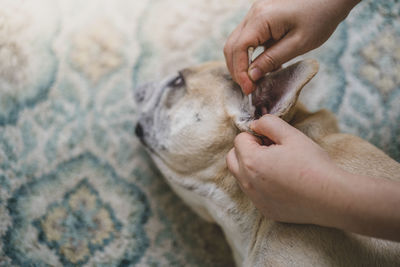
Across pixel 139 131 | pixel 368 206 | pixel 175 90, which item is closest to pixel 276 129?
pixel 368 206

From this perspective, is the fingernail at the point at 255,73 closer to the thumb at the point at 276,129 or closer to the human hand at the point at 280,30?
the human hand at the point at 280,30

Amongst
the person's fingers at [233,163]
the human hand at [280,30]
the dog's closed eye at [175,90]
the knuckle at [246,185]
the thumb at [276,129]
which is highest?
the human hand at [280,30]

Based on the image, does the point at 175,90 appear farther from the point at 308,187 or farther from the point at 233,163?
the point at 308,187

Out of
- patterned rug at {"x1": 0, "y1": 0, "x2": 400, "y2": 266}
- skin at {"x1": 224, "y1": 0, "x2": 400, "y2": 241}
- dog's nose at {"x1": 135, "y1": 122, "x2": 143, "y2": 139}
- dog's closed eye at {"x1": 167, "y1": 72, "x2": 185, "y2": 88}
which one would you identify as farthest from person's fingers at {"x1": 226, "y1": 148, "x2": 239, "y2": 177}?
patterned rug at {"x1": 0, "y1": 0, "x2": 400, "y2": 266}

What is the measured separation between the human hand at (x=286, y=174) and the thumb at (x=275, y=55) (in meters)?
0.23

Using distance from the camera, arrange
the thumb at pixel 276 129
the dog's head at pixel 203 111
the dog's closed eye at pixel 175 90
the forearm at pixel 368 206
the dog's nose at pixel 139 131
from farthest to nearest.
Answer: the dog's nose at pixel 139 131
the dog's closed eye at pixel 175 90
the dog's head at pixel 203 111
the thumb at pixel 276 129
the forearm at pixel 368 206

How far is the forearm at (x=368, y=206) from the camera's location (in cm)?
97

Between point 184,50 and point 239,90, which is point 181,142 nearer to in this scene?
point 239,90

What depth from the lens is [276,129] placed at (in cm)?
120

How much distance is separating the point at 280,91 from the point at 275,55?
0.15 m

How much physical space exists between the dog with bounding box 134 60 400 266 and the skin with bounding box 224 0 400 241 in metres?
0.11

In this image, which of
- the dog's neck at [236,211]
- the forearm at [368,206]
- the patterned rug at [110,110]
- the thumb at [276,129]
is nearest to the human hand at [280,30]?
the thumb at [276,129]

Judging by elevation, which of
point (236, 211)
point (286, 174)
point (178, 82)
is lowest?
point (236, 211)

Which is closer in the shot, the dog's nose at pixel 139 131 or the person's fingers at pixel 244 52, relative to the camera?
the person's fingers at pixel 244 52
